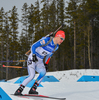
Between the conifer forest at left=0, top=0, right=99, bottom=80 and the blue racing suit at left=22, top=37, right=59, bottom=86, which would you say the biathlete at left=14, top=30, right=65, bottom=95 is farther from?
the conifer forest at left=0, top=0, right=99, bottom=80

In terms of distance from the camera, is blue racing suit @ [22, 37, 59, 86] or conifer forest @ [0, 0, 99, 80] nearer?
blue racing suit @ [22, 37, 59, 86]

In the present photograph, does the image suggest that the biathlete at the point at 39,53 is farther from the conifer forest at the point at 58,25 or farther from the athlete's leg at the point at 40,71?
the conifer forest at the point at 58,25

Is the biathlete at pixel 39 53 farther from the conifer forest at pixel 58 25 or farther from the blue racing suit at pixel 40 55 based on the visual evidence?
the conifer forest at pixel 58 25

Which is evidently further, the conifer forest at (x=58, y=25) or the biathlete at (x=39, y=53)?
the conifer forest at (x=58, y=25)

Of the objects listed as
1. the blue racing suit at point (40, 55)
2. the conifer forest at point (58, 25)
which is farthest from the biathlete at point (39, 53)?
the conifer forest at point (58, 25)

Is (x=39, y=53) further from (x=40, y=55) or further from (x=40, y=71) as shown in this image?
(x=40, y=71)

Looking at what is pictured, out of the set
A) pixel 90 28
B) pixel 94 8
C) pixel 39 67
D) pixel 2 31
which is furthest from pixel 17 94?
pixel 2 31

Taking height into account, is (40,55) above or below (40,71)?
above

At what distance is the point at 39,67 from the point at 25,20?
29198 mm

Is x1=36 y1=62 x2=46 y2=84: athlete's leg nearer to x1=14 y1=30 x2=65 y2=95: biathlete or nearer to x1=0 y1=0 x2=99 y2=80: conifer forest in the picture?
x1=14 y1=30 x2=65 y2=95: biathlete

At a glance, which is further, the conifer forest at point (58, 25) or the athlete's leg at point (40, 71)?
the conifer forest at point (58, 25)

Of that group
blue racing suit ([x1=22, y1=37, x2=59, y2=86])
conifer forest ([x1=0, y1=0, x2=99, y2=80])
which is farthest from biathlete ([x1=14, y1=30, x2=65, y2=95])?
conifer forest ([x1=0, y1=0, x2=99, y2=80])

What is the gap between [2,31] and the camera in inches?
1118

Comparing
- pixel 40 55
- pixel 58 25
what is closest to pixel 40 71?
pixel 40 55
